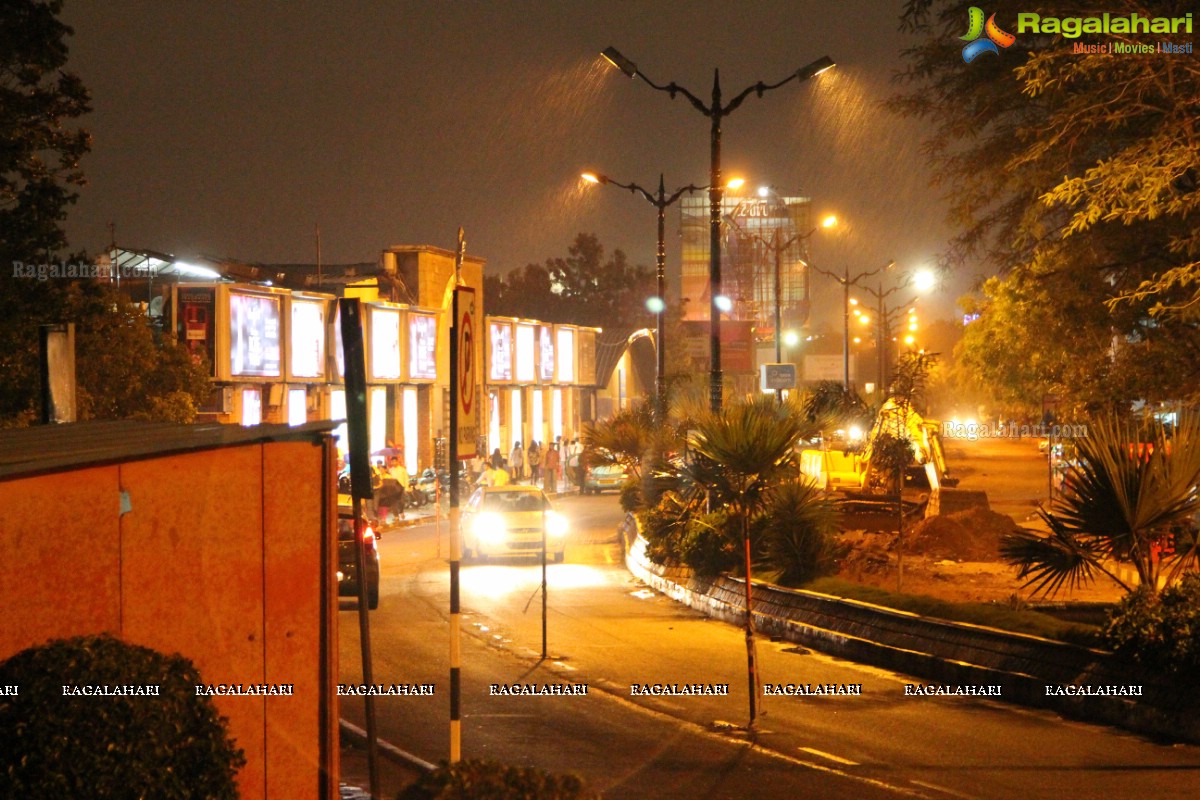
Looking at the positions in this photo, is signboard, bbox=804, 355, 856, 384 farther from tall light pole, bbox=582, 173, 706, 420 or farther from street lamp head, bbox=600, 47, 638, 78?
street lamp head, bbox=600, 47, 638, 78

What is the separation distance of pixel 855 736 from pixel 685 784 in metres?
2.14

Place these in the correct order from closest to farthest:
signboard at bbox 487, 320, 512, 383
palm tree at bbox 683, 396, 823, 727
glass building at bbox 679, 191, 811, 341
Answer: palm tree at bbox 683, 396, 823, 727 < signboard at bbox 487, 320, 512, 383 < glass building at bbox 679, 191, 811, 341

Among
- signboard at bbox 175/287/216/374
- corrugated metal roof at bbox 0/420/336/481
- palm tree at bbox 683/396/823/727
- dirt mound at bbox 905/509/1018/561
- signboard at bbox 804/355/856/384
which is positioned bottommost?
dirt mound at bbox 905/509/1018/561

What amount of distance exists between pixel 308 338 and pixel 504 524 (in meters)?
14.6

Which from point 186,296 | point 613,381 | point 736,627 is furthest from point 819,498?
point 613,381

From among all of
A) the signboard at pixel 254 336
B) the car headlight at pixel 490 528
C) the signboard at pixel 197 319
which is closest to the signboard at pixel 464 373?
the car headlight at pixel 490 528

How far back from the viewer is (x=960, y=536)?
21.6 meters

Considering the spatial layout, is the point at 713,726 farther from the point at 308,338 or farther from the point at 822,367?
the point at 822,367

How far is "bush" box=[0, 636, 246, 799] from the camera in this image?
5121 mm

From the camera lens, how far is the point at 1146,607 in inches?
432

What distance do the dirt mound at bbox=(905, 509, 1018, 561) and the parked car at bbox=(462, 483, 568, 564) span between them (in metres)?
6.65

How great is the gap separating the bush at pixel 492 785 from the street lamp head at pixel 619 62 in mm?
16122

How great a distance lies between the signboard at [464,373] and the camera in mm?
7555

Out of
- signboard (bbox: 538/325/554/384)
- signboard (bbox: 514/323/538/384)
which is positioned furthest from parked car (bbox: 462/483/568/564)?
signboard (bbox: 538/325/554/384)
